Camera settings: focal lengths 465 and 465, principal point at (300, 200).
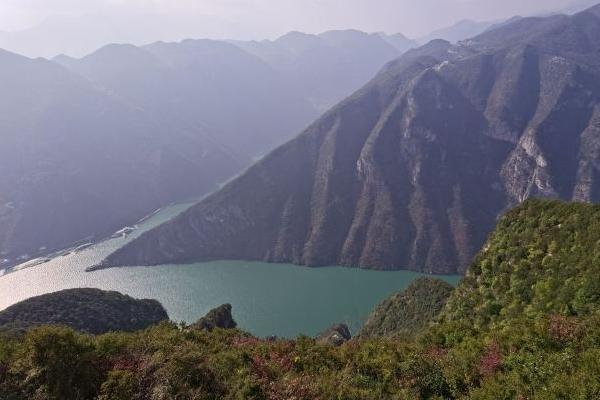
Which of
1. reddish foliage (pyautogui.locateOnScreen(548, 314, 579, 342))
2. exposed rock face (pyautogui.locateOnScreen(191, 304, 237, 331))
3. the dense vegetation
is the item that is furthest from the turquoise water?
reddish foliage (pyautogui.locateOnScreen(548, 314, 579, 342))

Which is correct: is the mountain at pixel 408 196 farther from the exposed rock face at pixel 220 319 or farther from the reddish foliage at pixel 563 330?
the reddish foliage at pixel 563 330

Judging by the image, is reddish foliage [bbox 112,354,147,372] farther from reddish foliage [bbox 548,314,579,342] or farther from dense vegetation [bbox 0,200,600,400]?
reddish foliage [bbox 548,314,579,342]

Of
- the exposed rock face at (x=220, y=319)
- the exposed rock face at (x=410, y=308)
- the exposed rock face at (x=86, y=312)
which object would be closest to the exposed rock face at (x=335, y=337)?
the exposed rock face at (x=410, y=308)

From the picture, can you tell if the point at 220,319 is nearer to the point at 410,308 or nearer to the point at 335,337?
the point at 335,337

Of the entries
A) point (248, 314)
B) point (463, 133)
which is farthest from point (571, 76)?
point (248, 314)

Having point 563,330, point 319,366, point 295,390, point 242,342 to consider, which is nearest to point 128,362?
point 242,342
